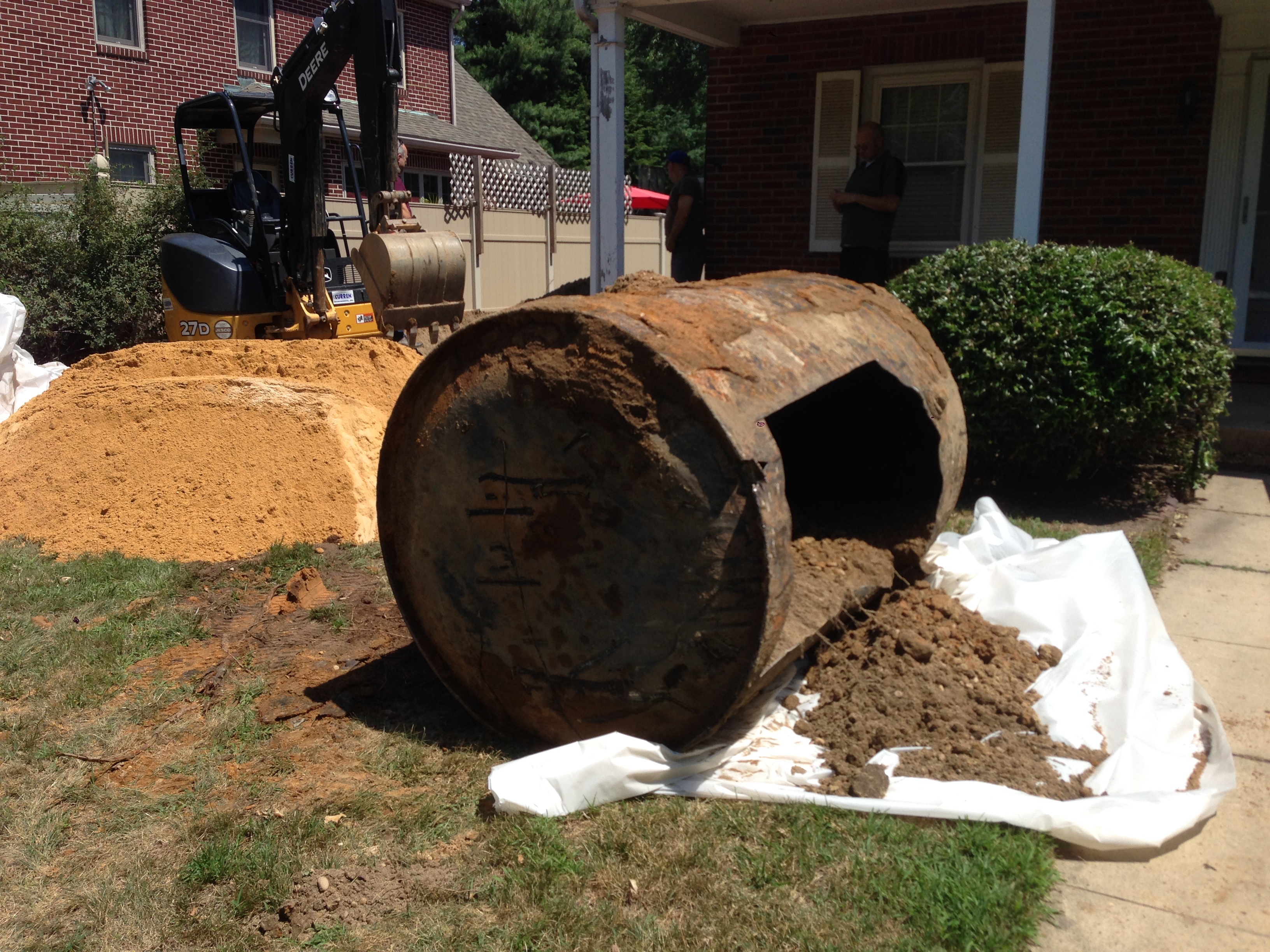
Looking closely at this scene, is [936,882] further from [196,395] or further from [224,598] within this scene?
[196,395]

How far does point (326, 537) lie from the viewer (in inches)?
239

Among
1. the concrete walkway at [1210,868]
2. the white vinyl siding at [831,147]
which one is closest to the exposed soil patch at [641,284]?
the concrete walkway at [1210,868]

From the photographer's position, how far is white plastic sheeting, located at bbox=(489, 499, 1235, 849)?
3006 millimetres

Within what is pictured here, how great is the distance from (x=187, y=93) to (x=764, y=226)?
39.3ft

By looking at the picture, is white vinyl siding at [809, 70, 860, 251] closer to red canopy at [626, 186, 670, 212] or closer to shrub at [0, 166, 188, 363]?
shrub at [0, 166, 188, 363]

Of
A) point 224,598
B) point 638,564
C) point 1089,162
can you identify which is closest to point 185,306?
point 224,598

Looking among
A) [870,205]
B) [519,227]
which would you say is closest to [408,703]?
[870,205]

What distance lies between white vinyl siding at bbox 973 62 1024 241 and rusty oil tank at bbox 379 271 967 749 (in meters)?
7.36

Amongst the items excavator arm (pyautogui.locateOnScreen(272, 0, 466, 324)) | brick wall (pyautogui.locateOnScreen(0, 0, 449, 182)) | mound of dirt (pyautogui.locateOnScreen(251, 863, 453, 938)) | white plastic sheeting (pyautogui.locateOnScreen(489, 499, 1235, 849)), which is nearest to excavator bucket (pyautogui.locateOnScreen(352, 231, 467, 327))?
excavator arm (pyautogui.locateOnScreen(272, 0, 466, 324))

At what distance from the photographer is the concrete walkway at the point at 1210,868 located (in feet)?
8.69

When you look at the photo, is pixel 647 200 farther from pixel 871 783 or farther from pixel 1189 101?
→ pixel 871 783

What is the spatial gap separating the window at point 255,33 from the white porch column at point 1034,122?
1583 centimetres

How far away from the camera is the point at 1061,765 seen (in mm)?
3297

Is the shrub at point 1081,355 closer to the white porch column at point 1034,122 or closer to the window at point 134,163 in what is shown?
the white porch column at point 1034,122
